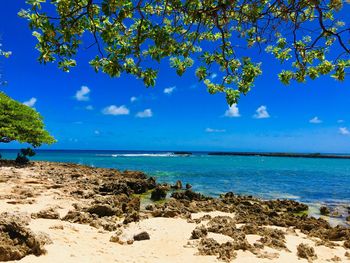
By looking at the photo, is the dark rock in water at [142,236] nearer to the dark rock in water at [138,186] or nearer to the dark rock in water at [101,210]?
the dark rock in water at [101,210]

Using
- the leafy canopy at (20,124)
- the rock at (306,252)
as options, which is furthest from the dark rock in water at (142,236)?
the leafy canopy at (20,124)

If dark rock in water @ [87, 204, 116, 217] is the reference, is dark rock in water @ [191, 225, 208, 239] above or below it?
below

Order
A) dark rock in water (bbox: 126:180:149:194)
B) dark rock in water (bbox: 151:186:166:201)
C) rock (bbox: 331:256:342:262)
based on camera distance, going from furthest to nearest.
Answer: dark rock in water (bbox: 126:180:149:194), dark rock in water (bbox: 151:186:166:201), rock (bbox: 331:256:342:262)

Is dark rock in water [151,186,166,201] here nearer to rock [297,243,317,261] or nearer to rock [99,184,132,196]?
rock [99,184,132,196]

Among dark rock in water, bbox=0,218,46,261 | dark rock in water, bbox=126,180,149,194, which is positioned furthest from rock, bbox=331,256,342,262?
dark rock in water, bbox=126,180,149,194

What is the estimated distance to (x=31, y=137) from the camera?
1124 inches

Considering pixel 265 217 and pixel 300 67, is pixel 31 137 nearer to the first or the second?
pixel 265 217

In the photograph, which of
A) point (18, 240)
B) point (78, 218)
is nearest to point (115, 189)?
point (78, 218)

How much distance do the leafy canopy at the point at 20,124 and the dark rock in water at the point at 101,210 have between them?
1740 centimetres

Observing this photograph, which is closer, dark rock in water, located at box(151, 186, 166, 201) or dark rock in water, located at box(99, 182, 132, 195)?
dark rock in water, located at box(99, 182, 132, 195)

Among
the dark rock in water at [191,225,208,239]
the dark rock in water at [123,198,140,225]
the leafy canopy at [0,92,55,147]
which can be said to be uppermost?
the leafy canopy at [0,92,55,147]

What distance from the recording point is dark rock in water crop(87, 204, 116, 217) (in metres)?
11.0

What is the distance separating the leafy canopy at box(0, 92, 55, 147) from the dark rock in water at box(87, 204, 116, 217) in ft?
57.1

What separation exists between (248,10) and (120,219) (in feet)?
24.1
